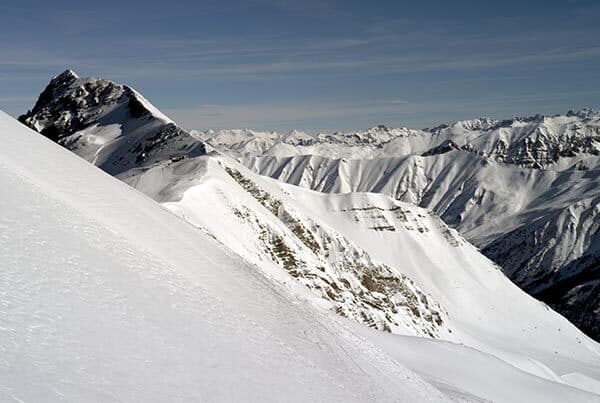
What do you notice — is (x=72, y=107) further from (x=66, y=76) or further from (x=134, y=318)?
(x=134, y=318)

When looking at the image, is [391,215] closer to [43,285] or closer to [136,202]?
[136,202]

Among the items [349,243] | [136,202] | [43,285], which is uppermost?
[349,243]

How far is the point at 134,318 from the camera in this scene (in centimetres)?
1149

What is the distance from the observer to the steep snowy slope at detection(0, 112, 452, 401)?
9289 mm

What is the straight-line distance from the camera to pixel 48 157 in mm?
18875

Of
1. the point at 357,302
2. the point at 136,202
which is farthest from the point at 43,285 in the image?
the point at 357,302

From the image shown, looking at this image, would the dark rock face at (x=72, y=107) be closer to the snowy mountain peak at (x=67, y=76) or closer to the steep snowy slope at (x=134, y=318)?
the snowy mountain peak at (x=67, y=76)

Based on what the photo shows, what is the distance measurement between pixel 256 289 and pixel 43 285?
309 inches

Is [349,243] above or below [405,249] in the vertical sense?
below

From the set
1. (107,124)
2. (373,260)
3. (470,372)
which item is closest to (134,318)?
(470,372)

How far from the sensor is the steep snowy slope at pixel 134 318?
9.29 metres

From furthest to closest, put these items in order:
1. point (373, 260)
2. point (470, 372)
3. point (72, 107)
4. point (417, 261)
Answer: point (72, 107)
point (417, 261)
point (373, 260)
point (470, 372)

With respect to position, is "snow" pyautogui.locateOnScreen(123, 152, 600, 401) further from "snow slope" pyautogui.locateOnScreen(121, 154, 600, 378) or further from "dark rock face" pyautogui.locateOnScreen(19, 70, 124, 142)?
"dark rock face" pyautogui.locateOnScreen(19, 70, 124, 142)

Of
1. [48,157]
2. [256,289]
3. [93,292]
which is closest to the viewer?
[93,292]
